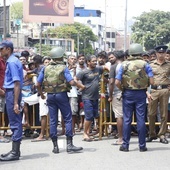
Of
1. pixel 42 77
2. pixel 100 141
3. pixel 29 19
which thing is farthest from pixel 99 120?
pixel 29 19

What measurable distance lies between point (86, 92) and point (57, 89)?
139cm

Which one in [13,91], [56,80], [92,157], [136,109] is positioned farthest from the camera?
[136,109]

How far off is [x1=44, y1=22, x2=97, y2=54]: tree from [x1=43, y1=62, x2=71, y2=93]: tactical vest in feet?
248

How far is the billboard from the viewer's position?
5172 centimetres

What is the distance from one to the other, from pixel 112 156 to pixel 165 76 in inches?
80.2

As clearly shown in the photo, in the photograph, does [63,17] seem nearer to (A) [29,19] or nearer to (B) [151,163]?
(A) [29,19]

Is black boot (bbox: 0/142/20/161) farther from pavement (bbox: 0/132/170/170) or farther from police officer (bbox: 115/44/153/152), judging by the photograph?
police officer (bbox: 115/44/153/152)

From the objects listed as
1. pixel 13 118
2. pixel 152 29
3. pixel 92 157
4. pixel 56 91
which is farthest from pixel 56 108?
pixel 152 29

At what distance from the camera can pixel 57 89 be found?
25.8 ft

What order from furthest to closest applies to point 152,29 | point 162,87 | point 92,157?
point 152,29 → point 162,87 → point 92,157

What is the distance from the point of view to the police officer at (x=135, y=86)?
26.0ft

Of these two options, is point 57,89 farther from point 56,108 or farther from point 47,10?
point 47,10

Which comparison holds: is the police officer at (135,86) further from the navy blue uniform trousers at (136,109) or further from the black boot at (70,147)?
the black boot at (70,147)

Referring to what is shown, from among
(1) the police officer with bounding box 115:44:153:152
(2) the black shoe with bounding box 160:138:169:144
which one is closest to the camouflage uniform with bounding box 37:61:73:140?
(1) the police officer with bounding box 115:44:153:152
